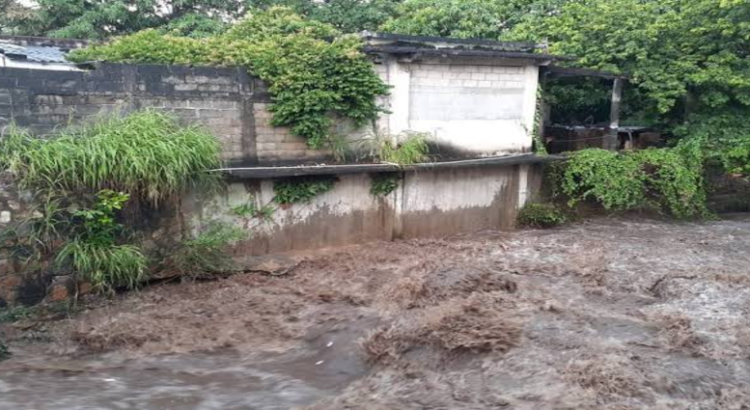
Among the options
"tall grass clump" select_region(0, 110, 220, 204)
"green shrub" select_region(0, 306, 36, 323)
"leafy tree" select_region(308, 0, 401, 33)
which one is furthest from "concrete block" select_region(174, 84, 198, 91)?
"leafy tree" select_region(308, 0, 401, 33)

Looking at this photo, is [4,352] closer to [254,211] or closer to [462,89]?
[254,211]

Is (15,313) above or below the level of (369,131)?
below

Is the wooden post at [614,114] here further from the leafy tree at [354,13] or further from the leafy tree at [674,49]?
the leafy tree at [354,13]

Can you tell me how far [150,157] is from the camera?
20.5 feet

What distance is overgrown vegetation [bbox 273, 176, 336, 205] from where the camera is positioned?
25.4 feet

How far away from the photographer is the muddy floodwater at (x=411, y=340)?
460cm

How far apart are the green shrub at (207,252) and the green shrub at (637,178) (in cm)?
590

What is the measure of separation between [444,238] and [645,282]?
307 cm

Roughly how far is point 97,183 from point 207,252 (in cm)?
158

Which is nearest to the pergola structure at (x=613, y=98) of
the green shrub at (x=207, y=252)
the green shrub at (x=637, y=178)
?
the green shrub at (x=637, y=178)

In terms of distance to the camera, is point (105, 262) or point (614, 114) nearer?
point (105, 262)

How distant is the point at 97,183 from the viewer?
606cm

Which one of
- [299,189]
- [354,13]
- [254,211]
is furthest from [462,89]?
[354,13]

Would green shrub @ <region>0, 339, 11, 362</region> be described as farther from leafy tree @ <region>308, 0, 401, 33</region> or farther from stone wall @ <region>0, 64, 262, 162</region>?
leafy tree @ <region>308, 0, 401, 33</region>
